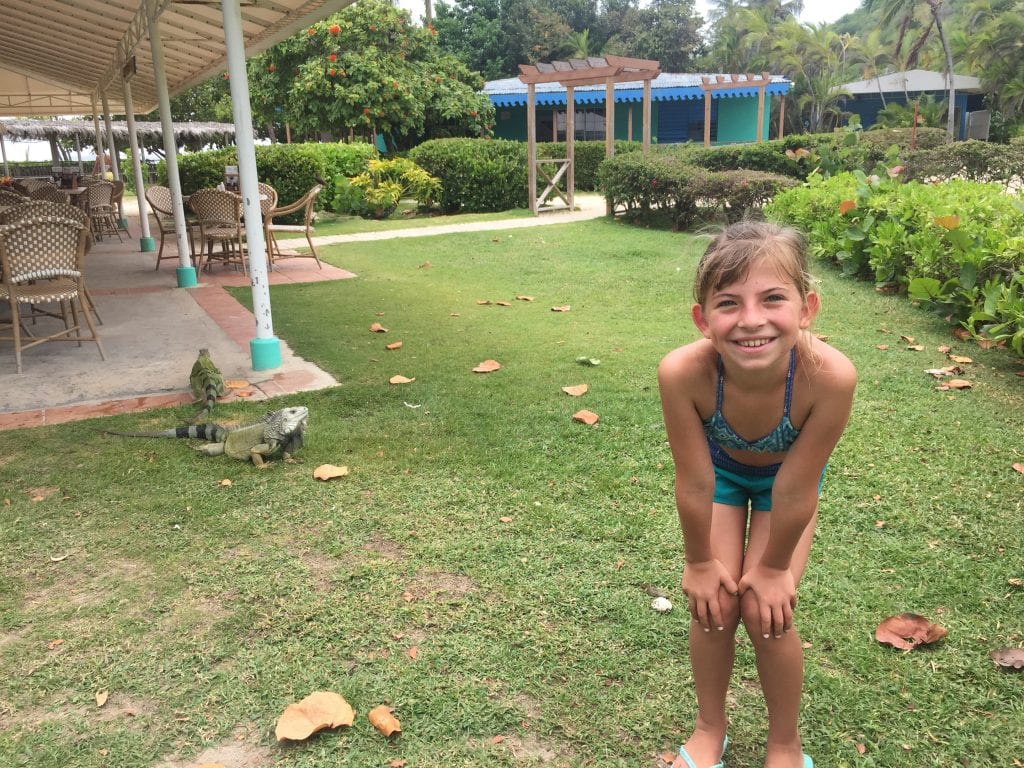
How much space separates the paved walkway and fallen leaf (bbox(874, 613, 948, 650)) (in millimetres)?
3347

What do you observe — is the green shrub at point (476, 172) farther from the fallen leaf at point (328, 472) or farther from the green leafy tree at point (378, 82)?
the fallen leaf at point (328, 472)

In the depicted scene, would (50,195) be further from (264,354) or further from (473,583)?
(473,583)

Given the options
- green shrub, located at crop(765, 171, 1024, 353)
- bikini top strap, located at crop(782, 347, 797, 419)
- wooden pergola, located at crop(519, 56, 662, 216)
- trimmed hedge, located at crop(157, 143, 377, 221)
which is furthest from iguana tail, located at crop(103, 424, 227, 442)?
trimmed hedge, located at crop(157, 143, 377, 221)

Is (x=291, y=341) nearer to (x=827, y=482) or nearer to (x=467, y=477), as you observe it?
(x=467, y=477)

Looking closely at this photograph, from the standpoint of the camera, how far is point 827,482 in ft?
10.9

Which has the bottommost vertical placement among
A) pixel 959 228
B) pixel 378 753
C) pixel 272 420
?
pixel 378 753

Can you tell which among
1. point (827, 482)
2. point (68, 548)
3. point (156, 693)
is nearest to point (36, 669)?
point (156, 693)

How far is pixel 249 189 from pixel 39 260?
150 centimetres

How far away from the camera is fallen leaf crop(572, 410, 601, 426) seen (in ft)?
13.2

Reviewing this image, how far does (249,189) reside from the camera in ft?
16.6

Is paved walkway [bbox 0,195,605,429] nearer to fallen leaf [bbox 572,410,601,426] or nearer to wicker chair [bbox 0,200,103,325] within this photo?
wicker chair [bbox 0,200,103,325]

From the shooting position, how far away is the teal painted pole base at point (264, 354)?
5.08 metres

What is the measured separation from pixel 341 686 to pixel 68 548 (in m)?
1.43

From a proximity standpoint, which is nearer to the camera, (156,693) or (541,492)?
(156,693)
